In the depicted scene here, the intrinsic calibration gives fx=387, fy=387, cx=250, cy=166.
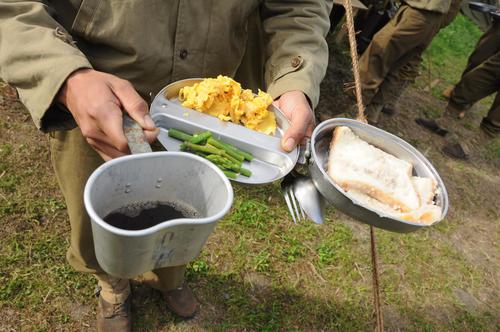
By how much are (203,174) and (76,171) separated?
2.89ft

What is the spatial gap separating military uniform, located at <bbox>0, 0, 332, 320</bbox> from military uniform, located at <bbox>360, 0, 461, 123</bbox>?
2823 millimetres

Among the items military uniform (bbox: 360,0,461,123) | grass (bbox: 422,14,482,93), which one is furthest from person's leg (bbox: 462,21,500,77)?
military uniform (bbox: 360,0,461,123)

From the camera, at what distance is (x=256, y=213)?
337 cm

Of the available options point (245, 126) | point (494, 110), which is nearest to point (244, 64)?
point (245, 126)

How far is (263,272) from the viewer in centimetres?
299

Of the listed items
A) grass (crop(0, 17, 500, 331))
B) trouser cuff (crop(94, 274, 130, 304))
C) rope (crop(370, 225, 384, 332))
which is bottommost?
grass (crop(0, 17, 500, 331))

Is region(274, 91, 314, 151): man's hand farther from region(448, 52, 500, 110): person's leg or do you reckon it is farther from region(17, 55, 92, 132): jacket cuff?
region(448, 52, 500, 110): person's leg

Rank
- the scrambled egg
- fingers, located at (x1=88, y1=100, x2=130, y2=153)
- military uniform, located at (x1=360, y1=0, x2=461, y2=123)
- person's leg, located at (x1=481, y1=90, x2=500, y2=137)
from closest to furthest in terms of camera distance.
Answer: fingers, located at (x1=88, y1=100, x2=130, y2=153)
the scrambled egg
military uniform, located at (x1=360, y1=0, x2=461, y2=123)
person's leg, located at (x1=481, y1=90, x2=500, y2=137)

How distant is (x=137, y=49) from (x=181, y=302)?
169cm

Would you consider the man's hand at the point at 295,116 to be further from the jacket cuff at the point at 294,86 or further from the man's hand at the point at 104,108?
the man's hand at the point at 104,108

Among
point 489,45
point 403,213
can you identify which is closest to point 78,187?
point 403,213

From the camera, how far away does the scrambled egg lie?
151cm

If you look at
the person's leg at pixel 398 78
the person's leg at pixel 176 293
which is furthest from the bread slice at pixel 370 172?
the person's leg at pixel 398 78

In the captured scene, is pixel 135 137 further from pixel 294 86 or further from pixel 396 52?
pixel 396 52
